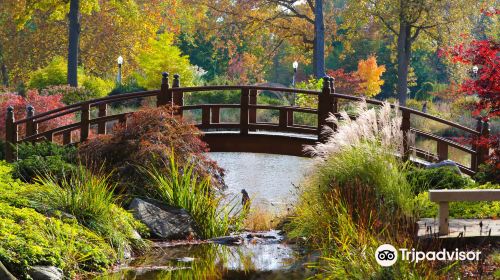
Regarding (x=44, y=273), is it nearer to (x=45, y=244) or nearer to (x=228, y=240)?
(x=45, y=244)

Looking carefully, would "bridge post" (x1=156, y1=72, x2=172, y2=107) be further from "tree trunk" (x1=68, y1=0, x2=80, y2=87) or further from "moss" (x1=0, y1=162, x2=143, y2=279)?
"tree trunk" (x1=68, y1=0, x2=80, y2=87)

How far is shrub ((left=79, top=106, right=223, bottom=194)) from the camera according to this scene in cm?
1436

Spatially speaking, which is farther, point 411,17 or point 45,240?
point 411,17

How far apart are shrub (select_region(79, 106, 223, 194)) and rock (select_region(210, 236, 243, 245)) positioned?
151 centimetres

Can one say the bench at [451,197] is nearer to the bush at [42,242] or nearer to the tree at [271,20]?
the bush at [42,242]

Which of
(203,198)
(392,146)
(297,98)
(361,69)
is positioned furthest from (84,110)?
(361,69)

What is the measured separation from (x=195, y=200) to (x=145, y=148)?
1.42 meters

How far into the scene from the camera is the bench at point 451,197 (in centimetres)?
954

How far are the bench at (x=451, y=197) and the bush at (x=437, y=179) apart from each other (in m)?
3.30

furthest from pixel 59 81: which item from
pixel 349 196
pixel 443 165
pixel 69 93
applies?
pixel 349 196

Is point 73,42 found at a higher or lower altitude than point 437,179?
higher

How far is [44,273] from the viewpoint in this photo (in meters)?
9.76

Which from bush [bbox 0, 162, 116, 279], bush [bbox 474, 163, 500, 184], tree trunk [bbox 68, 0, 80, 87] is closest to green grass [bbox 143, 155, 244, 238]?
bush [bbox 0, 162, 116, 279]

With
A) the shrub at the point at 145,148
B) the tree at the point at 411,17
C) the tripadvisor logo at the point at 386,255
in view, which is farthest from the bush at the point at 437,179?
the tree at the point at 411,17
